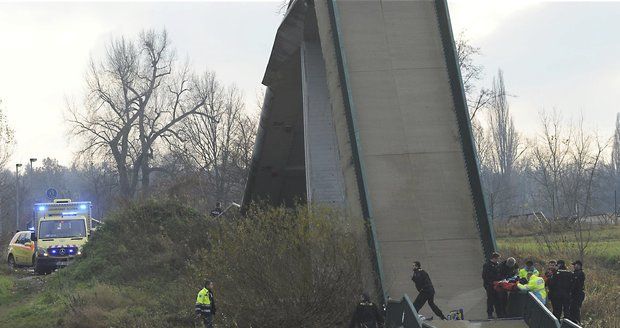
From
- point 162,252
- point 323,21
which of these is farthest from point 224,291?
point 162,252

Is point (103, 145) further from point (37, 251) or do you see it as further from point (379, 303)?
point (379, 303)

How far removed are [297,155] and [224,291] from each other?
1363cm

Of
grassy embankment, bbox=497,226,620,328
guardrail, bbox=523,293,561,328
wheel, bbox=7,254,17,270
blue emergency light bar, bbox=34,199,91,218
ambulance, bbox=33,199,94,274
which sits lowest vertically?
grassy embankment, bbox=497,226,620,328

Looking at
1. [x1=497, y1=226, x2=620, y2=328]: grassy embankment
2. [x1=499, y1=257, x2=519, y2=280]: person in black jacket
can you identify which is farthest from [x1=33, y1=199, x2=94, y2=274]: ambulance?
[x1=499, y1=257, x2=519, y2=280]: person in black jacket

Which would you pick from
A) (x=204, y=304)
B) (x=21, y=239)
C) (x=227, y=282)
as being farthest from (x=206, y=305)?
(x=21, y=239)

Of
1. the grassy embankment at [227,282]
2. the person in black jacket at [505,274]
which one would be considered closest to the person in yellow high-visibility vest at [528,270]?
the person in black jacket at [505,274]

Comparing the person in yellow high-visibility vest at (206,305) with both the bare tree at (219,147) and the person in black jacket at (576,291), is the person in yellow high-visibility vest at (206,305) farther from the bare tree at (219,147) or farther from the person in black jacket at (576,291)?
the bare tree at (219,147)

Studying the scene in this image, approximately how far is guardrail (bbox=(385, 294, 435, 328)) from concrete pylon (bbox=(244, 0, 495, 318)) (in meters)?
1.34

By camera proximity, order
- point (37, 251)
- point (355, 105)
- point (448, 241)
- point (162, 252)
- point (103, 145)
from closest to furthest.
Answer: point (448, 241), point (355, 105), point (162, 252), point (37, 251), point (103, 145)

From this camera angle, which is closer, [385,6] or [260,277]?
[260,277]

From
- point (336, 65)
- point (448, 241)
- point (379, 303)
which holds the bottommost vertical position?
point (379, 303)

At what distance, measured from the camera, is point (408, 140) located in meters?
18.0

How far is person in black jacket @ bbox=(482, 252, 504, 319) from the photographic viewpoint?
15.1m

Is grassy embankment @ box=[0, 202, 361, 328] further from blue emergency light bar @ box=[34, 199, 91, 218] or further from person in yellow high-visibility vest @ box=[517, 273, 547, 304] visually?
blue emergency light bar @ box=[34, 199, 91, 218]
